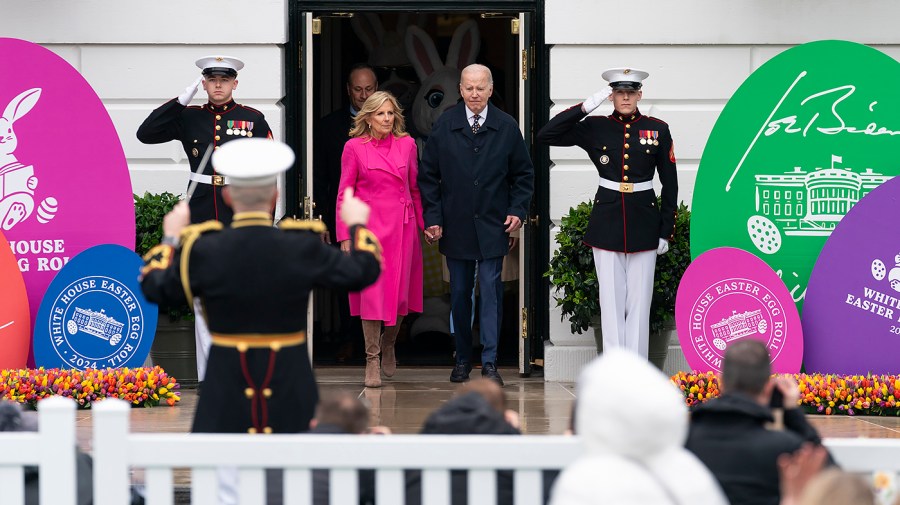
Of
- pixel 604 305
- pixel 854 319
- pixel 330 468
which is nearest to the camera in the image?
pixel 330 468

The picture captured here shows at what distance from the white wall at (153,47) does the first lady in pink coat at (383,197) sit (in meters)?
0.82

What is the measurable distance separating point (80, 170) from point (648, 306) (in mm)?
3474

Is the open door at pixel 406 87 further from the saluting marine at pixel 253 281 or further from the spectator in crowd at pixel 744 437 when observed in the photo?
the spectator in crowd at pixel 744 437

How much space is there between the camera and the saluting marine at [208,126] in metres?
8.30

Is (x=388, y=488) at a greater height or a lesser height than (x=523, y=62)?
lesser

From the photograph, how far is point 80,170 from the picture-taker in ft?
28.5

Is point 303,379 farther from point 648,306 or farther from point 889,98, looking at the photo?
point 889,98

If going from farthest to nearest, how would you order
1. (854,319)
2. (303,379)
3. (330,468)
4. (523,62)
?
(523,62), (854,319), (303,379), (330,468)

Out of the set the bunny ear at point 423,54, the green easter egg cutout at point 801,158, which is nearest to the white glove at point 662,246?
the green easter egg cutout at point 801,158

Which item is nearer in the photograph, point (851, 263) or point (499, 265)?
point (851, 263)

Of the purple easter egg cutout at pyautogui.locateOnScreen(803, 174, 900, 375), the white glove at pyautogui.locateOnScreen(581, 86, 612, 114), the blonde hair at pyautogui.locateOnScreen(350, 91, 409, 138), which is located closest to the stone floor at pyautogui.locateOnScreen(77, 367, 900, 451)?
the purple easter egg cutout at pyautogui.locateOnScreen(803, 174, 900, 375)

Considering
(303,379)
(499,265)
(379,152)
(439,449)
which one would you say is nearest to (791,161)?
(499,265)

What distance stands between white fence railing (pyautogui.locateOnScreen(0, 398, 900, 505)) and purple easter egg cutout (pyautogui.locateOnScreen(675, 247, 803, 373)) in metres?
4.28

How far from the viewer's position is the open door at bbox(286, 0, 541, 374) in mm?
9586
